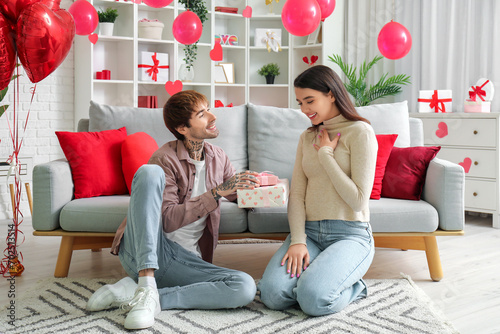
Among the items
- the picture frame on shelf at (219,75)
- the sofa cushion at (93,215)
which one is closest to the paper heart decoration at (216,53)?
the picture frame on shelf at (219,75)

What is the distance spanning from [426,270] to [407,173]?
1.63ft

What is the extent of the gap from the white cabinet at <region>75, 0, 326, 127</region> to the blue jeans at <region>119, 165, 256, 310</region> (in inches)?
105

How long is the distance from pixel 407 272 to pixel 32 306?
5.59 ft

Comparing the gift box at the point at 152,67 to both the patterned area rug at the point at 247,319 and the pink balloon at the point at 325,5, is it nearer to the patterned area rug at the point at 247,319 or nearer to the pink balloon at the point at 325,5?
the pink balloon at the point at 325,5

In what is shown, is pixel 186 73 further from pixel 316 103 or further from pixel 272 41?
pixel 316 103

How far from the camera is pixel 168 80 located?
16.7 ft

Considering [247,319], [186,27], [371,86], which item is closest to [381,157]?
[247,319]

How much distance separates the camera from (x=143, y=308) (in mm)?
1943

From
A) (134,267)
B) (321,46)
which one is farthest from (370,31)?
(134,267)

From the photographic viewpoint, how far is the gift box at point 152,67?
4.90 metres

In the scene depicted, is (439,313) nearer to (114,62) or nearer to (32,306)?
(32,306)

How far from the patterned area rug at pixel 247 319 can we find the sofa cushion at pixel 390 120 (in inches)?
37.6

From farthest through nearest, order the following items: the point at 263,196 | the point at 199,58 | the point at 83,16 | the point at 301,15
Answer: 1. the point at 199,58
2. the point at 83,16
3. the point at 301,15
4. the point at 263,196

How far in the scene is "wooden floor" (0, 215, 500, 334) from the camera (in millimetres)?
2242
